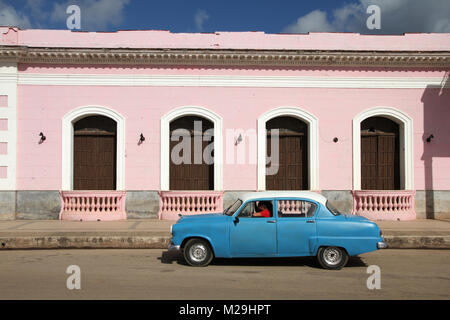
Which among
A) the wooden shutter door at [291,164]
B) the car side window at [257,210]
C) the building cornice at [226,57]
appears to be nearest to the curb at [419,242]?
the car side window at [257,210]

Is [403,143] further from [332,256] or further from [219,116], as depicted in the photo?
[332,256]

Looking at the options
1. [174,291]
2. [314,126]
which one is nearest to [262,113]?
[314,126]

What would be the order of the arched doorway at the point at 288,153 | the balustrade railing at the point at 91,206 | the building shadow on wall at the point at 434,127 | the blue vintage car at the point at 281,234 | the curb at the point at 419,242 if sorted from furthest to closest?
the arched doorway at the point at 288,153
the building shadow on wall at the point at 434,127
the balustrade railing at the point at 91,206
the curb at the point at 419,242
the blue vintage car at the point at 281,234

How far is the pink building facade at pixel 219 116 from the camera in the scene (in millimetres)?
12648

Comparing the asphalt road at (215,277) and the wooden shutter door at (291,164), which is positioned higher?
the wooden shutter door at (291,164)

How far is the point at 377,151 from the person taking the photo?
44.5ft

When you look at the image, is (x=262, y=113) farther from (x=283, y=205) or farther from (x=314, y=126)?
(x=283, y=205)

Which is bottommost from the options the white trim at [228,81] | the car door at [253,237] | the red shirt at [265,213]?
the car door at [253,237]

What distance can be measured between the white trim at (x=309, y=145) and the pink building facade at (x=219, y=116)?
0.12ft

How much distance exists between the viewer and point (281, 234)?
22.9 ft

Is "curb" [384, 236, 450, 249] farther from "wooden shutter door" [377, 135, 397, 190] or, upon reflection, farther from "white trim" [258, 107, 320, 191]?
"wooden shutter door" [377, 135, 397, 190]

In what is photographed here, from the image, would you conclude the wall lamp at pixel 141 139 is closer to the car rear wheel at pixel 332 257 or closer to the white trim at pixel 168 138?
the white trim at pixel 168 138

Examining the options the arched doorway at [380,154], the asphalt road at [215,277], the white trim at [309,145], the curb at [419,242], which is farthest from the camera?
→ the arched doorway at [380,154]

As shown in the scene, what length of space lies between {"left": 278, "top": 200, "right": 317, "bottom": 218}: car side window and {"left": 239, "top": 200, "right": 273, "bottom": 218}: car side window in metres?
0.20
